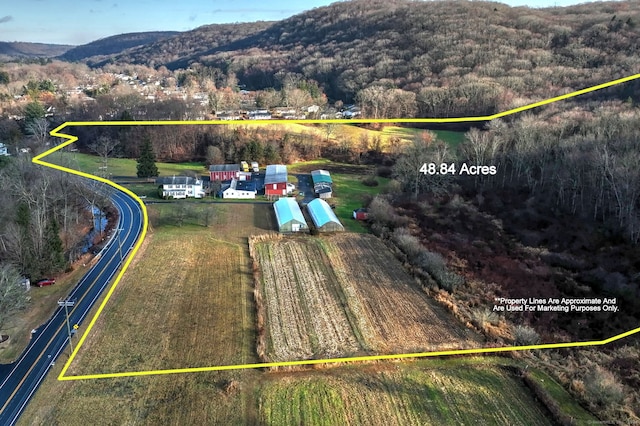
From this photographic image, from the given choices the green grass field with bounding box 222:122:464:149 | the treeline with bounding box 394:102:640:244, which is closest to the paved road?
the treeline with bounding box 394:102:640:244

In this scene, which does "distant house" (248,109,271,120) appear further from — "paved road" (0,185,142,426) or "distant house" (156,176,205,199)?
"paved road" (0,185,142,426)

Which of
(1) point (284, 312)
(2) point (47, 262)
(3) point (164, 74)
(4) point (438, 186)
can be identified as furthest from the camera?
(3) point (164, 74)

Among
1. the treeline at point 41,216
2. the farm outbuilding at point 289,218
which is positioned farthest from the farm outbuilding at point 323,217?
the treeline at point 41,216

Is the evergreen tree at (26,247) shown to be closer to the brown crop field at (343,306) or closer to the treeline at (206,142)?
the brown crop field at (343,306)

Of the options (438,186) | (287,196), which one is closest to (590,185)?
(438,186)

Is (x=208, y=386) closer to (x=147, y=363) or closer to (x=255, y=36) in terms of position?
(x=147, y=363)

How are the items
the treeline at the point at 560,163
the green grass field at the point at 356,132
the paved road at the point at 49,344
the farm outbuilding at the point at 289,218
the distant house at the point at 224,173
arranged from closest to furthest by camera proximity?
the paved road at the point at 49,344, the treeline at the point at 560,163, the farm outbuilding at the point at 289,218, the distant house at the point at 224,173, the green grass field at the point at 356,132
